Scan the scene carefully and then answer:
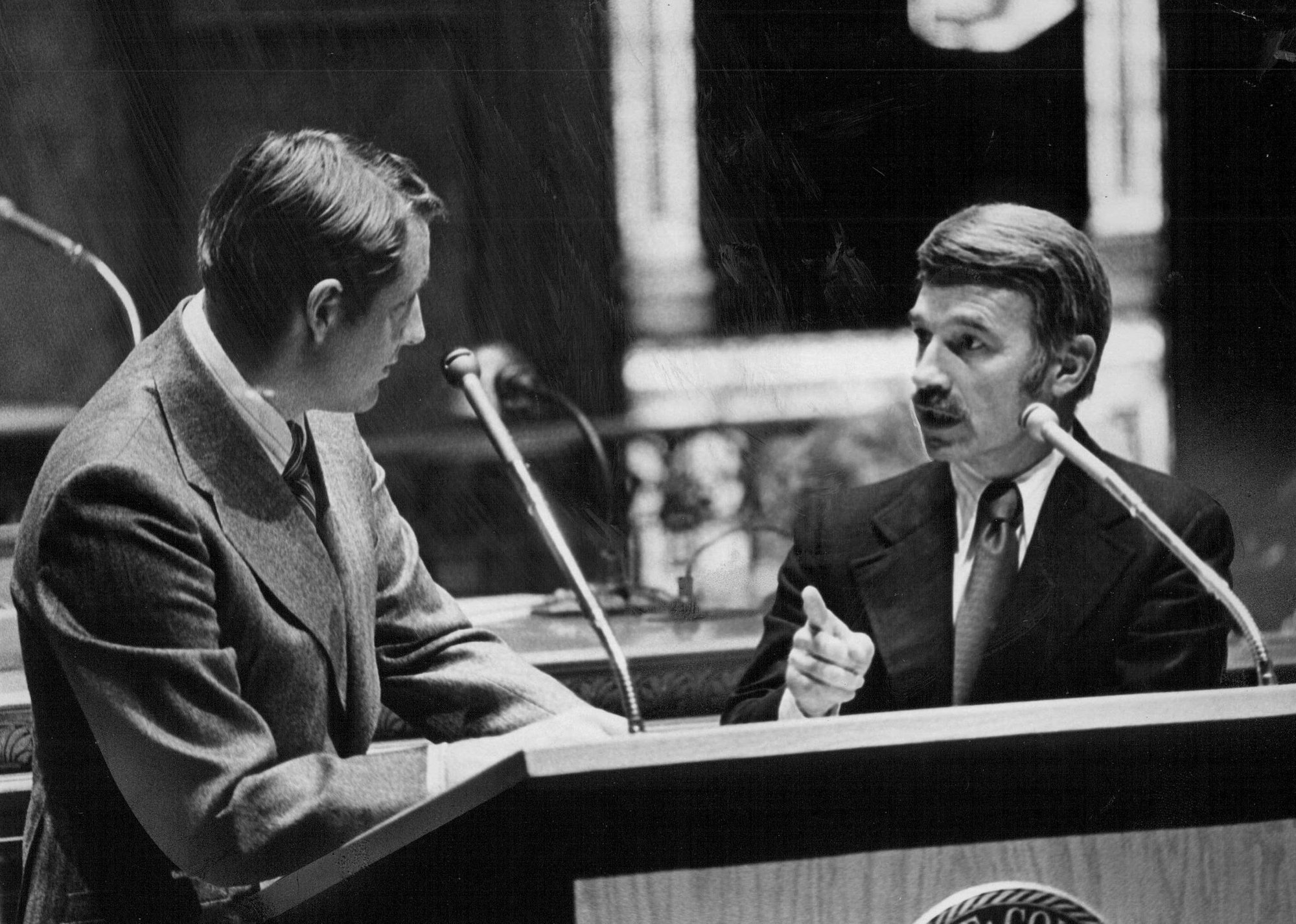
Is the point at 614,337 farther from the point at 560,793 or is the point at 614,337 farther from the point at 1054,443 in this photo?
the point at 560,793

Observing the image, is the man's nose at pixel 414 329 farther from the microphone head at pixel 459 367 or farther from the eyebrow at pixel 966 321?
the eyebrow at pixel 966 321

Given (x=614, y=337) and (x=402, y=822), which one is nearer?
(x=402, y=822)

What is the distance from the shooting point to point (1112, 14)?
228 centimetres

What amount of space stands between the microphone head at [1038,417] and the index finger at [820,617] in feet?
1.33

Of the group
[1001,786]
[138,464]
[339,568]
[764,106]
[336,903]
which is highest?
[764,106]

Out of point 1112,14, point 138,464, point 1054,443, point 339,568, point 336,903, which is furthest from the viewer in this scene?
point 1112,14

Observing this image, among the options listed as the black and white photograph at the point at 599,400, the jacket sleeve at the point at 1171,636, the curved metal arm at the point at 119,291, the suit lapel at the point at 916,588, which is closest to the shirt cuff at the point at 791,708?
the black and white photograph at the point at 599,400

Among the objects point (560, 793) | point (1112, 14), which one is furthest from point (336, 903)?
point (1112, 14)

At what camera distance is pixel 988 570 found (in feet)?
7.07

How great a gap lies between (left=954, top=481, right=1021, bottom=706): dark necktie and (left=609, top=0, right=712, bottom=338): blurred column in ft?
1.67

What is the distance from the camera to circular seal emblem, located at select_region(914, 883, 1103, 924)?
1.16 metres

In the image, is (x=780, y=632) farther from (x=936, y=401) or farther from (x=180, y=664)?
(x=180, y=664)

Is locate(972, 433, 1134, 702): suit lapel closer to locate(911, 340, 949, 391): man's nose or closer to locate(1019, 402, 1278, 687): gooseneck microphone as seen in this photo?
locate(1019, 402, 1278, 687): gooseneck microphone

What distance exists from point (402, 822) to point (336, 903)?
238 millimetres
